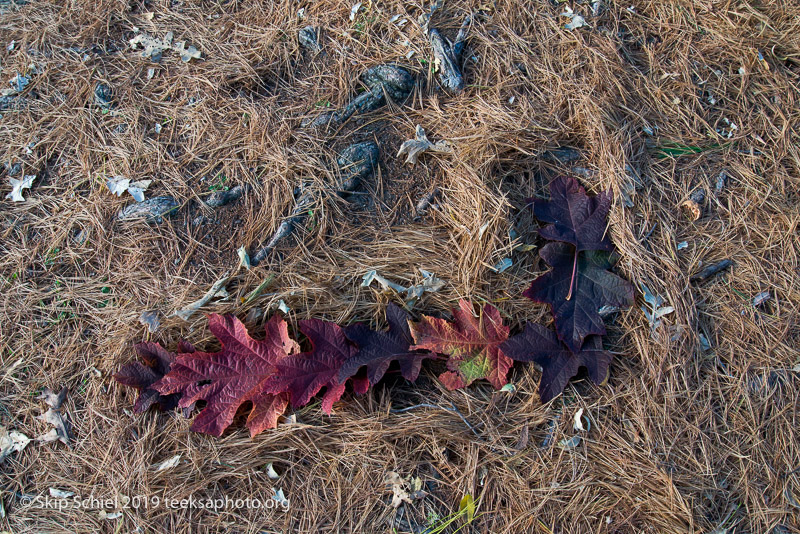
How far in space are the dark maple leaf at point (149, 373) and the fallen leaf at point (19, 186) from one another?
1.12 metres

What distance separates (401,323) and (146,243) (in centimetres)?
133

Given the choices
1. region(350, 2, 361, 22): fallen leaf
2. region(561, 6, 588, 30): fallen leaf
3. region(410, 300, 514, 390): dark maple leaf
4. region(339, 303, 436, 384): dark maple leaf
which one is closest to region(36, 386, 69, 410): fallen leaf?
region(339, 303, 436, 384): dark maple leaf

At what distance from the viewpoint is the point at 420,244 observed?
2.21 metres

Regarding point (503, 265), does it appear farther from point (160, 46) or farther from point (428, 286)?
point (160, 46)

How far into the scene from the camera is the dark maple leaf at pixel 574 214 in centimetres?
214

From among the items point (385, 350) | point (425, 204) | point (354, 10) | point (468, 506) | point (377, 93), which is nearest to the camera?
point (468, 506)

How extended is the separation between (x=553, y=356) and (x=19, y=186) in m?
2.84

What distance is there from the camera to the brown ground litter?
194 cm

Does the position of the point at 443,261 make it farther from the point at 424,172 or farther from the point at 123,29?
the point at 123,29

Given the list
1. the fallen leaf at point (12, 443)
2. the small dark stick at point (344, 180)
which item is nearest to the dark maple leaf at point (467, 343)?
the small dark stick at point (344, 180)

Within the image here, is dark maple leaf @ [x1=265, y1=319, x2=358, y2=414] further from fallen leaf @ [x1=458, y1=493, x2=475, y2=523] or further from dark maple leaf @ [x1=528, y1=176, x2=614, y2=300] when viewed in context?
dark maple leaf @ [x1=528, y1=176, x2=614, y2=300]

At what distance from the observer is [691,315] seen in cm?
204

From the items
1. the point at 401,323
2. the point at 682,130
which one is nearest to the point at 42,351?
the point at 401,323

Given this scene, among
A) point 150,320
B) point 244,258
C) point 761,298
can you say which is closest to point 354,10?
point 244,258
